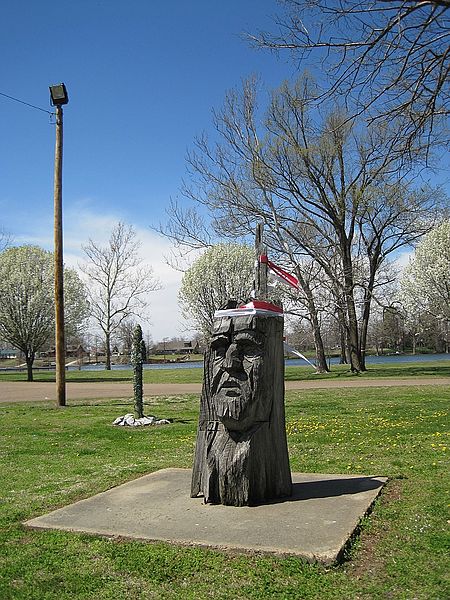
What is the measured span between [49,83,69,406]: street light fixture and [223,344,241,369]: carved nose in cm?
1299

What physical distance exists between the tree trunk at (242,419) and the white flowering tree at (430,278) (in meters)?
39.3

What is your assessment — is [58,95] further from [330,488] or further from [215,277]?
[215,277]

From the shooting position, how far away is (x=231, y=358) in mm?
6668

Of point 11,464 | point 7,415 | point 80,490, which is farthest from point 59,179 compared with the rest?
point 80,490

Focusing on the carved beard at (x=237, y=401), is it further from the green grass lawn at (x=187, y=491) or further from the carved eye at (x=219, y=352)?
the green grass lawn at (x=187, y=491)

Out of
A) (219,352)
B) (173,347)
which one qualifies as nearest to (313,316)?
(219,352)

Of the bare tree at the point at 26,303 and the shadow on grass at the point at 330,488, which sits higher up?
the bare tree at the point at 26,303

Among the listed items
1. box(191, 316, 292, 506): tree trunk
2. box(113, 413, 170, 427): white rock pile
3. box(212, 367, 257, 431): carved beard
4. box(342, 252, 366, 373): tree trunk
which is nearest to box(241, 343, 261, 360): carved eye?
box(191, 316, 292, 506): tree trunk

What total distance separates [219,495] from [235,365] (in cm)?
135

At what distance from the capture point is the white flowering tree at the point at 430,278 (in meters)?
45.2

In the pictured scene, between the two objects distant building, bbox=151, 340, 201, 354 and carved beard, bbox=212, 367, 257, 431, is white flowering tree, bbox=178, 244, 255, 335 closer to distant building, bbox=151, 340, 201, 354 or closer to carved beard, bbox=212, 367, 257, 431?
carved beard, bbox=212, 367, 257, 431

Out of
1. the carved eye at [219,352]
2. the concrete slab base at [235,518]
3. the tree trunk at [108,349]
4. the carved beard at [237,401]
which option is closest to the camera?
the concrete slab base at [235,518]

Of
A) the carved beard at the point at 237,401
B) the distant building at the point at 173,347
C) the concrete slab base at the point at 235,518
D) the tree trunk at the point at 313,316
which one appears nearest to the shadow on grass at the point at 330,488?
the concrete slab base at the point at 235,518

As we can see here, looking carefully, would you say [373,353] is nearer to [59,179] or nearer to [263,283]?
[59,179]
